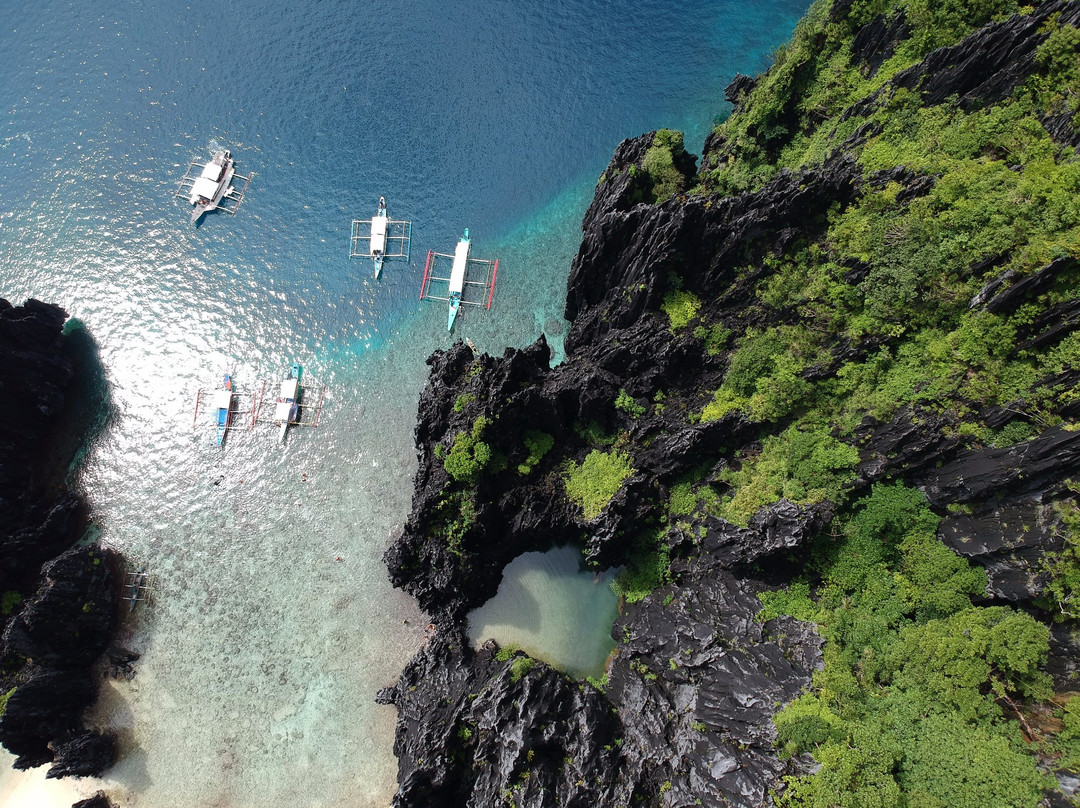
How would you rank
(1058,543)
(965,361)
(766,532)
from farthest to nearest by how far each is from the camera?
(766,532) < (965,361) < (1058,543)

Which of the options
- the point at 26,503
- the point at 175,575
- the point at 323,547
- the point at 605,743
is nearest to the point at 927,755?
the point at 605,743

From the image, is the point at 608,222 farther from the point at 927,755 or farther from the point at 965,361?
the point at 927,755

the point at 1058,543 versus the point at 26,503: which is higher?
the point at 1058,543

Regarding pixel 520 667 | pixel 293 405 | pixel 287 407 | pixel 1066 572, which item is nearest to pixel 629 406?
pixel 520 667

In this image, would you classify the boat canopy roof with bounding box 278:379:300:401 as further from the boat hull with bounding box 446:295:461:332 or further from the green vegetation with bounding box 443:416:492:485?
the green vegetation with bounding box 443:416:492:485

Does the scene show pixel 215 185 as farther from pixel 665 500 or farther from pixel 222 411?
pixel 665 500

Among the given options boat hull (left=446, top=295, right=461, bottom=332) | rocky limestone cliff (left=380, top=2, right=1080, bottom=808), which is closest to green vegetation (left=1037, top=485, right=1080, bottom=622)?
rocky limestone cliff (left=380, top=2, right=1080, bottom=808)

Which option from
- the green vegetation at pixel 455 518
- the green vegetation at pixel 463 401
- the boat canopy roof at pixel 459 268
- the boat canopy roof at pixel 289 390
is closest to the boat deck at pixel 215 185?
the boat canopy roof at pixel 289 390

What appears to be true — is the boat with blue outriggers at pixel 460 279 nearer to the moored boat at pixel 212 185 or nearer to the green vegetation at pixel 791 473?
the moored boat at pixel 212 185
